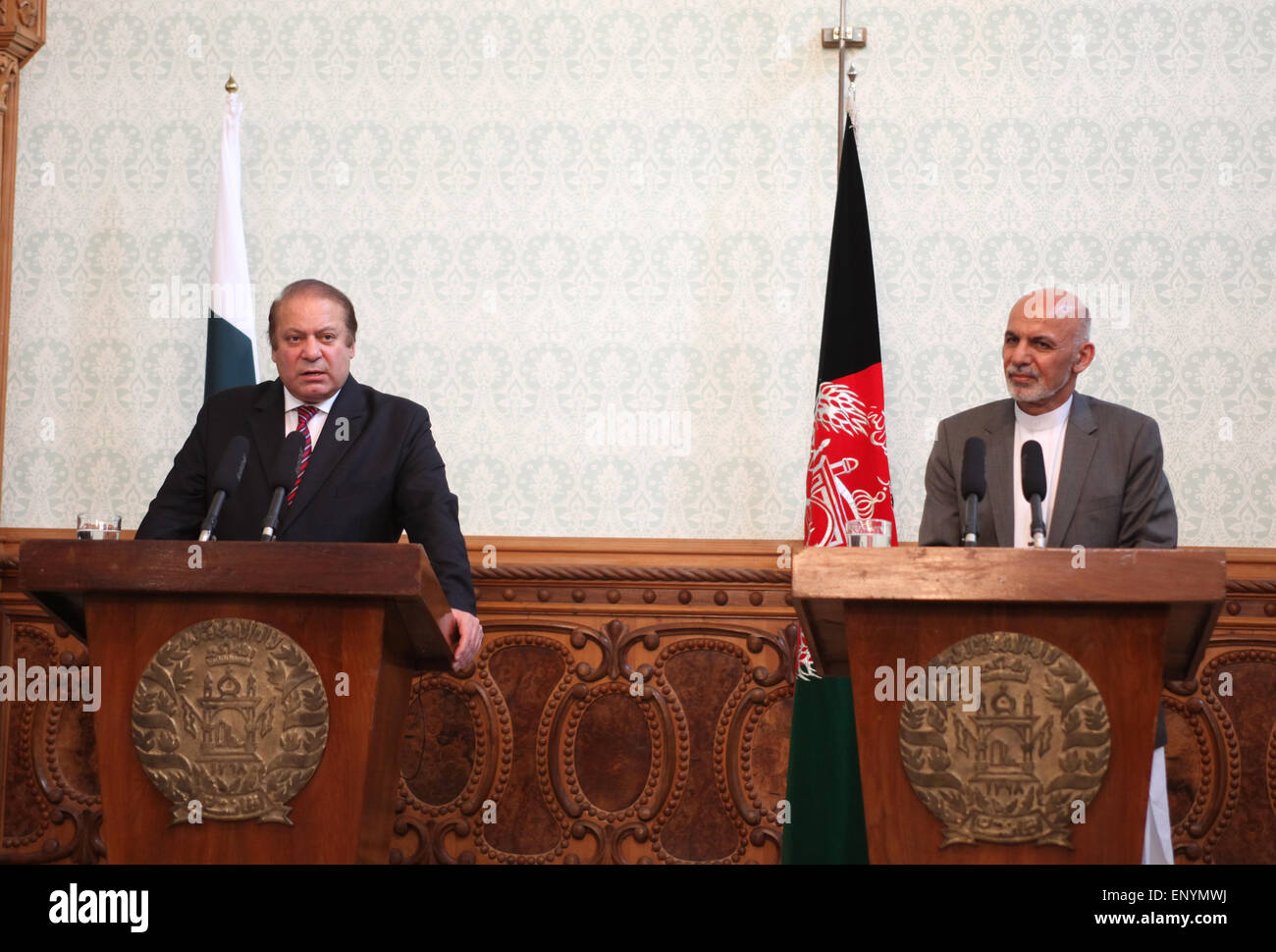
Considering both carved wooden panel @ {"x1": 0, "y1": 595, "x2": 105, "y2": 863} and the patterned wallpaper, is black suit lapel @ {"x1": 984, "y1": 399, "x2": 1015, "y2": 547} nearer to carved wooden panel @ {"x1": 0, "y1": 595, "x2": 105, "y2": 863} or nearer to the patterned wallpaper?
the patterned wallpaper

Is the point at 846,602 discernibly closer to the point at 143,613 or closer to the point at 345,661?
the point at 345,661

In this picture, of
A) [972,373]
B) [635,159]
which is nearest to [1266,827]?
[972,373]

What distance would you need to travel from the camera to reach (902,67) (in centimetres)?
532

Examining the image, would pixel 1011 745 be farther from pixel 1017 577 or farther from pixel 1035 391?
pixel 1035 391

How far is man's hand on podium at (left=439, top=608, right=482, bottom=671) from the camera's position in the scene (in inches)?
126

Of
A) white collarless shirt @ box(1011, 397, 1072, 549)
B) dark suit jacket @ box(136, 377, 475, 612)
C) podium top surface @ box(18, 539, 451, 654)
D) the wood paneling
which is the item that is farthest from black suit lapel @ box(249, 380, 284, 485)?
white collarless shirt @ box(1011, 397, 1072, 549)

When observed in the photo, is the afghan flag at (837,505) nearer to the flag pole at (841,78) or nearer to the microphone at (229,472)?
the flag pole at (841,78)

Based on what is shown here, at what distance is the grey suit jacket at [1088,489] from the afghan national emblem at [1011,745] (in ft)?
2.99

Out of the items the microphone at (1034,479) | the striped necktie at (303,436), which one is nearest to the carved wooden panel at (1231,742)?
the microphone at (1034,479)

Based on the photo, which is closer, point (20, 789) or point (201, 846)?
point (201, 846)

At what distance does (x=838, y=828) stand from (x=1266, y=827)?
5.25 ft

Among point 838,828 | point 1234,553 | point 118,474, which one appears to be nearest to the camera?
point 838,828

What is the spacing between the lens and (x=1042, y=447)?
145 inches

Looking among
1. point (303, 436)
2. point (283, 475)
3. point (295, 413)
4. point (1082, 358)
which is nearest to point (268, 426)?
point (295, 413)
